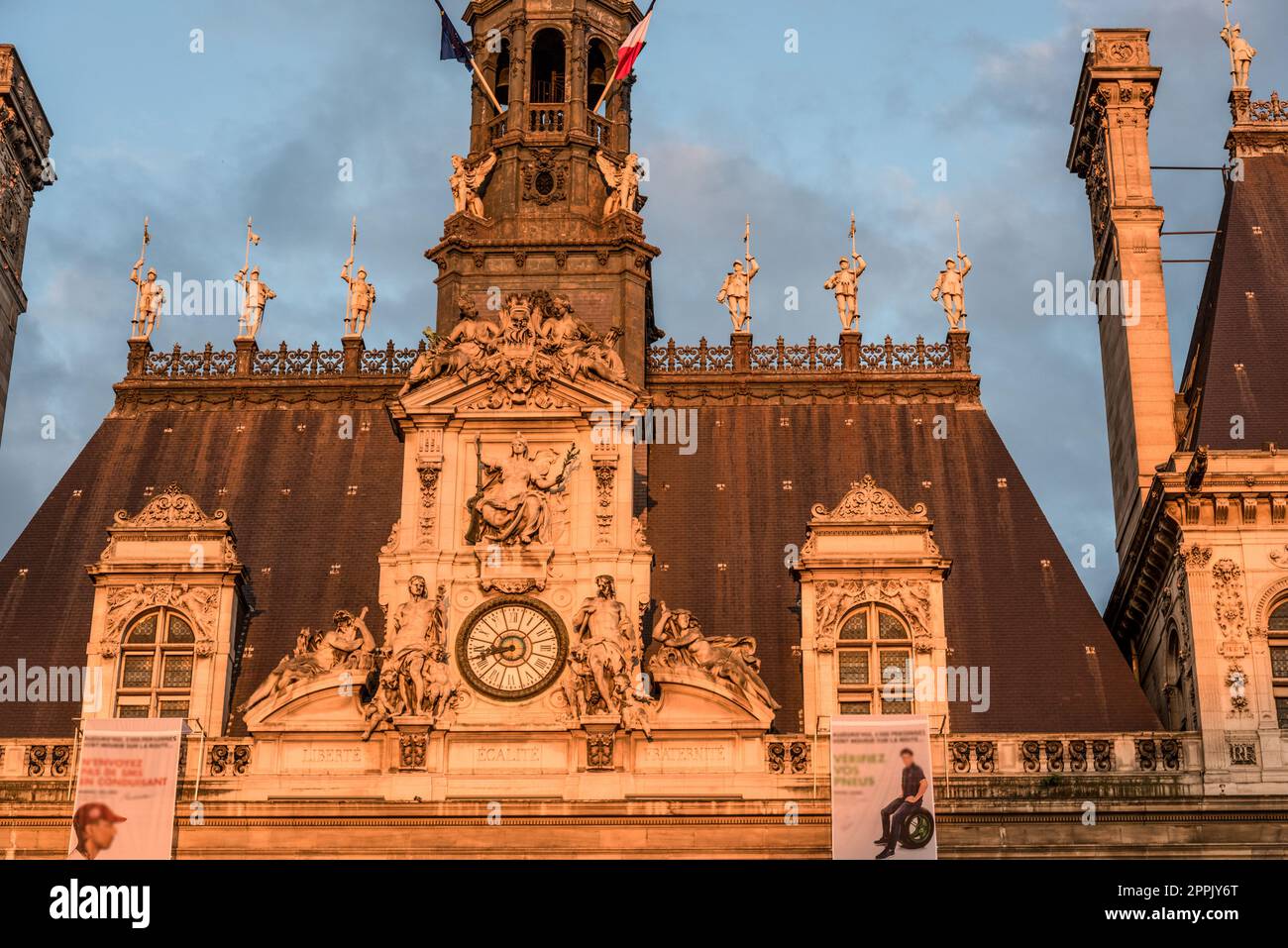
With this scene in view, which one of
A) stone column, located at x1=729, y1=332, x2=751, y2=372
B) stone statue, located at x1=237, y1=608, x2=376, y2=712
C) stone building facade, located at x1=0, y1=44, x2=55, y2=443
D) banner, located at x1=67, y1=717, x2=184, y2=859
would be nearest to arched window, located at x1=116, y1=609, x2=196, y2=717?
stone statue, located at x1=237, y1=608, x2=376, y2=712

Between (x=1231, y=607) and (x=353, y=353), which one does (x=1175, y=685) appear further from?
(x=353, y=353)

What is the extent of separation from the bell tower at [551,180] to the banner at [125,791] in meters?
12.0

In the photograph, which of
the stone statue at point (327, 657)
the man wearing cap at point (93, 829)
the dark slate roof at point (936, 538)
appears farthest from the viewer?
the dark slate roof at point (936, 538)

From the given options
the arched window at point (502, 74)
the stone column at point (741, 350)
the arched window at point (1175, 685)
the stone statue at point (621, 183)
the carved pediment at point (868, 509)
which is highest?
the arched window at point (502, 74)

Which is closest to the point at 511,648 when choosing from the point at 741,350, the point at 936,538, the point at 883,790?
the point at 883,790

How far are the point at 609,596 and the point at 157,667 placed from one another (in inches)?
333

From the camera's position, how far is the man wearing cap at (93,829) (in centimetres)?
4278

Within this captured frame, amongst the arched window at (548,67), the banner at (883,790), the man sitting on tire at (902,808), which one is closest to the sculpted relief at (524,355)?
the banner at (883,790)

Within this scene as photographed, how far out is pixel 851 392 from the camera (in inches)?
2024

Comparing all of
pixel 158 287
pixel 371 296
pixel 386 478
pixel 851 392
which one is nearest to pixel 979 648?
pixel 851 392

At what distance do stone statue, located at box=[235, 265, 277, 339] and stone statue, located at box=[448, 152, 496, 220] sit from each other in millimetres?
4779

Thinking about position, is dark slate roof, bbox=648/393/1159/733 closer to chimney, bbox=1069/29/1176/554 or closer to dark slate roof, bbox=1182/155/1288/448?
chimney, bbox=1069/29/1176/554

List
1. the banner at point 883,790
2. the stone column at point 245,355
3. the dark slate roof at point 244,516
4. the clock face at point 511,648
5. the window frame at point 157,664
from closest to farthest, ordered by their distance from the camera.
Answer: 1. the banner at point 883,790
2. the clock face at point 511,648
3. the window frame at point 157,664
4. the dark slate roof at point 244,516
5. the stone column at point 245,355

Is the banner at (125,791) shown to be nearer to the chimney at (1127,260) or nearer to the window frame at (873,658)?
the window frame at (873,658)
